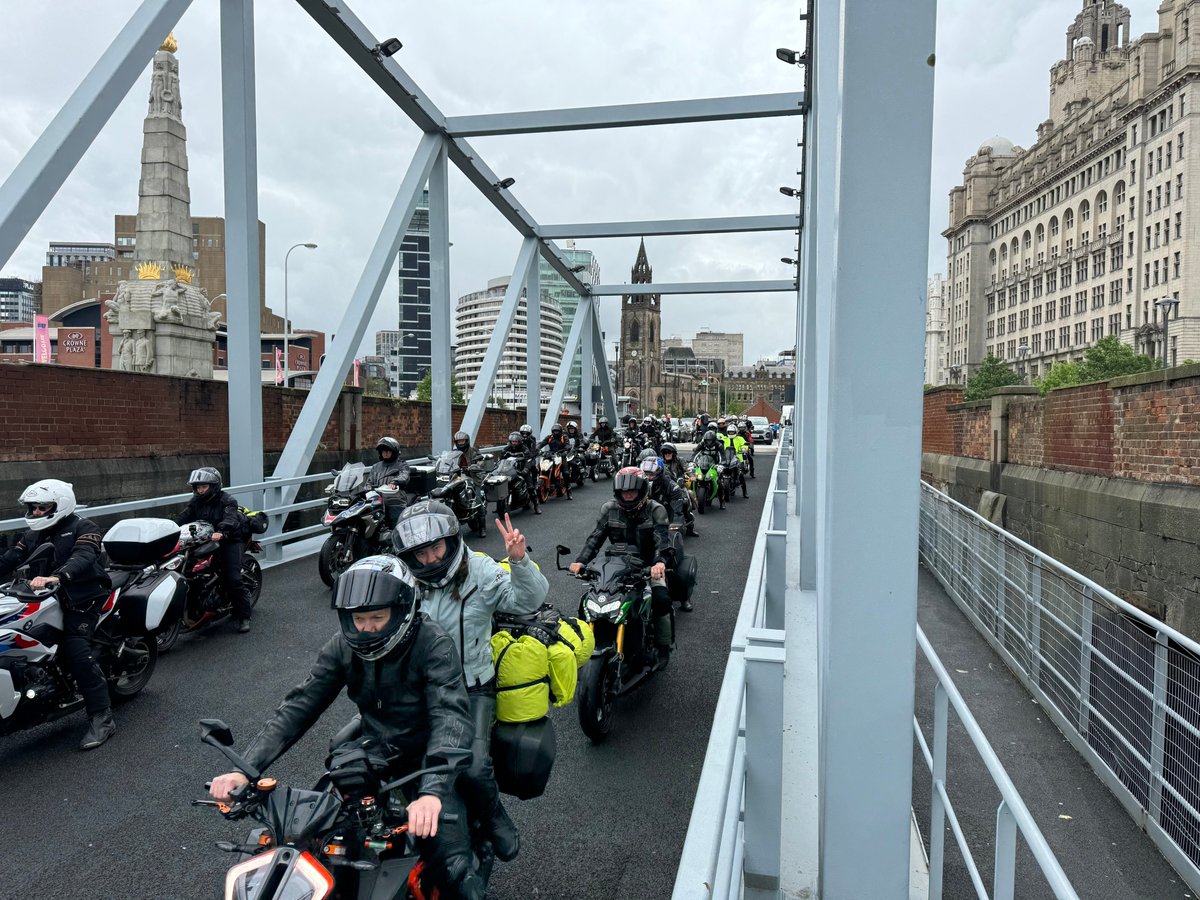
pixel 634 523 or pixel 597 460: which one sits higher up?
pixel 634 523

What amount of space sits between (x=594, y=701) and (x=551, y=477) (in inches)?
444

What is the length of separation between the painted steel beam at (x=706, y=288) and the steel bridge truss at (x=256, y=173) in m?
7.82

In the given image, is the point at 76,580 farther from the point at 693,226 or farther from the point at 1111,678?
the point at 693,226

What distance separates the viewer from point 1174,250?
59625mm

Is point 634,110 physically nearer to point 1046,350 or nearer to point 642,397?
point 1046,350

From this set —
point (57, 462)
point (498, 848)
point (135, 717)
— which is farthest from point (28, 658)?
point (57, 462)

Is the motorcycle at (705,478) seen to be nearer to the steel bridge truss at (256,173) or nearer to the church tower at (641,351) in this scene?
the steel bridge truss at (256,173)

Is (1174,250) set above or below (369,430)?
above

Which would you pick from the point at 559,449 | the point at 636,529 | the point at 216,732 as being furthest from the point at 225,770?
the point at 559,449

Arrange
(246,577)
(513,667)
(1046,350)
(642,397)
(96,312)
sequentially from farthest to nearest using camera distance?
(642,397)
(1046,350)
(96,312)
(246,577)
(513,667)

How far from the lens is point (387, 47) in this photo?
10320 mm

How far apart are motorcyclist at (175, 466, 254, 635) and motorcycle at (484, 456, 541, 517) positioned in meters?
5.76

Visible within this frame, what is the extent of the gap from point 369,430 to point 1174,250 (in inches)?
2611

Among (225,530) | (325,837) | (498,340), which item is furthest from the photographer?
(498,340)
